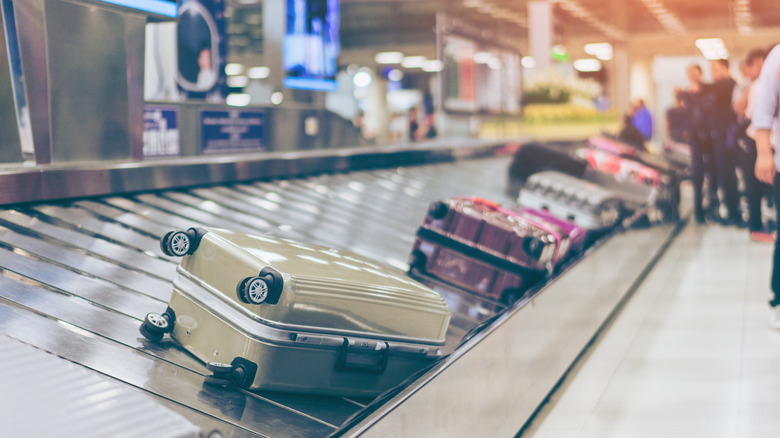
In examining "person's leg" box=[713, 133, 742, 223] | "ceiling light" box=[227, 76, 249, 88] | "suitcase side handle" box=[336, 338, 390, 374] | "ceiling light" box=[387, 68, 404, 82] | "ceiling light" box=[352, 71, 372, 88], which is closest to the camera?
"suitcase side handle" box=[336, 338, 390, 374]

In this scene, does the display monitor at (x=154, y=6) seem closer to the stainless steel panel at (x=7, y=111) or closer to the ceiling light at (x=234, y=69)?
the stainless steel panel at (x=7, y=111)

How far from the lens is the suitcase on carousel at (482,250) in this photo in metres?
3.03

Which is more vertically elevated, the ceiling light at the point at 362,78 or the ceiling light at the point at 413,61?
the ceiling light at the point at 413,61

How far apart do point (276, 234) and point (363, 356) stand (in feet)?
4.78

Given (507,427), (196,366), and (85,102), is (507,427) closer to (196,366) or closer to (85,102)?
(196,366)

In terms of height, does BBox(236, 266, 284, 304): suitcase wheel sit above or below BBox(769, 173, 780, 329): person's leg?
above

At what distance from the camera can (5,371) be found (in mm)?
1203

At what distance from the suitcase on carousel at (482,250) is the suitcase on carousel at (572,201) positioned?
135 cm

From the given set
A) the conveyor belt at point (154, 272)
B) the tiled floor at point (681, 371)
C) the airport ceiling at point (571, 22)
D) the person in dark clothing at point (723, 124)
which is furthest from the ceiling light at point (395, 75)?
the conveyor belt at point (154, 272)

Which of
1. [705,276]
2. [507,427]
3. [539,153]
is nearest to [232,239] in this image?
[507,427]

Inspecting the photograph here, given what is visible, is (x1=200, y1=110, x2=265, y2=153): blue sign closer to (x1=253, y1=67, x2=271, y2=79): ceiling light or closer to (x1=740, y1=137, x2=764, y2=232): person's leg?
(x1=740, y1=137, x2=764, y2=232): person's leg

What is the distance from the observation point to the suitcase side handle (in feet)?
6.02

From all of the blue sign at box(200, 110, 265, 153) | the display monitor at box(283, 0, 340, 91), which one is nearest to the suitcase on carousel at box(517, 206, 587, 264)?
the blue sign at box(200, 110, 265, 153)

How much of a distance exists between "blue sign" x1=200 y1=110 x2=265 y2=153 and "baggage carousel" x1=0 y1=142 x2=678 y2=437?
1995mm
